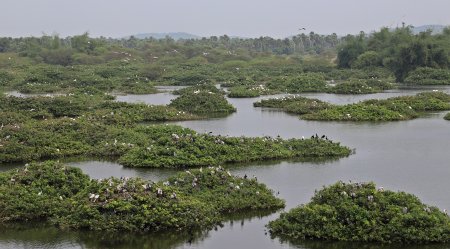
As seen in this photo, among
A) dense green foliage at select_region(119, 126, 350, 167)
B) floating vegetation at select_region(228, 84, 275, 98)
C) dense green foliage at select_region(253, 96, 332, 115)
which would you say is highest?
dense green foliage at select_region(119, 126, 350, 167)

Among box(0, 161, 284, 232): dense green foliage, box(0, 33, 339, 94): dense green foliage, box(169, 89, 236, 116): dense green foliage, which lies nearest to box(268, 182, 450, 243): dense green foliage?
box(0, 161, 284, 232): dense green foliage

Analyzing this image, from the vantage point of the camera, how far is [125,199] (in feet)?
48.1

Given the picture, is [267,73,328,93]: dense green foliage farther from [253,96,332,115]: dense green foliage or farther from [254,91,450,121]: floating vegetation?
[254,91,450,121]: floating vegetation

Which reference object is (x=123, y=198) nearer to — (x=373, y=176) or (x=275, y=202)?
(x=275, y=202)

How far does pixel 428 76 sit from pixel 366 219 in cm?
5240

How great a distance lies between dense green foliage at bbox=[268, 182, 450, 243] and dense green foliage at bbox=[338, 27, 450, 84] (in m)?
49.8

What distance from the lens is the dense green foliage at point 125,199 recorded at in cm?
1466

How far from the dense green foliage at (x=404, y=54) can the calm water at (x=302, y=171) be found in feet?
104

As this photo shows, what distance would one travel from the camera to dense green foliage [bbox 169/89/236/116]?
125 feet

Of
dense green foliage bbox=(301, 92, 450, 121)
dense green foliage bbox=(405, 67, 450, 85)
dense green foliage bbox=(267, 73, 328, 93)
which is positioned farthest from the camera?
dense green foliage bbox=(405, 67, 450, 85)

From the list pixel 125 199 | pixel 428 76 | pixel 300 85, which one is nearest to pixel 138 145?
pixel 125 199

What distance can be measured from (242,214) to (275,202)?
1093 mm

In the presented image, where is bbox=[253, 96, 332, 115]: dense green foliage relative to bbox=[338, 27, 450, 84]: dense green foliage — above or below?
below

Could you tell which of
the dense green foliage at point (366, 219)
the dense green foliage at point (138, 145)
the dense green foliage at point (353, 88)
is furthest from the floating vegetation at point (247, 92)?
the dense green foliage at point (366, 219)
